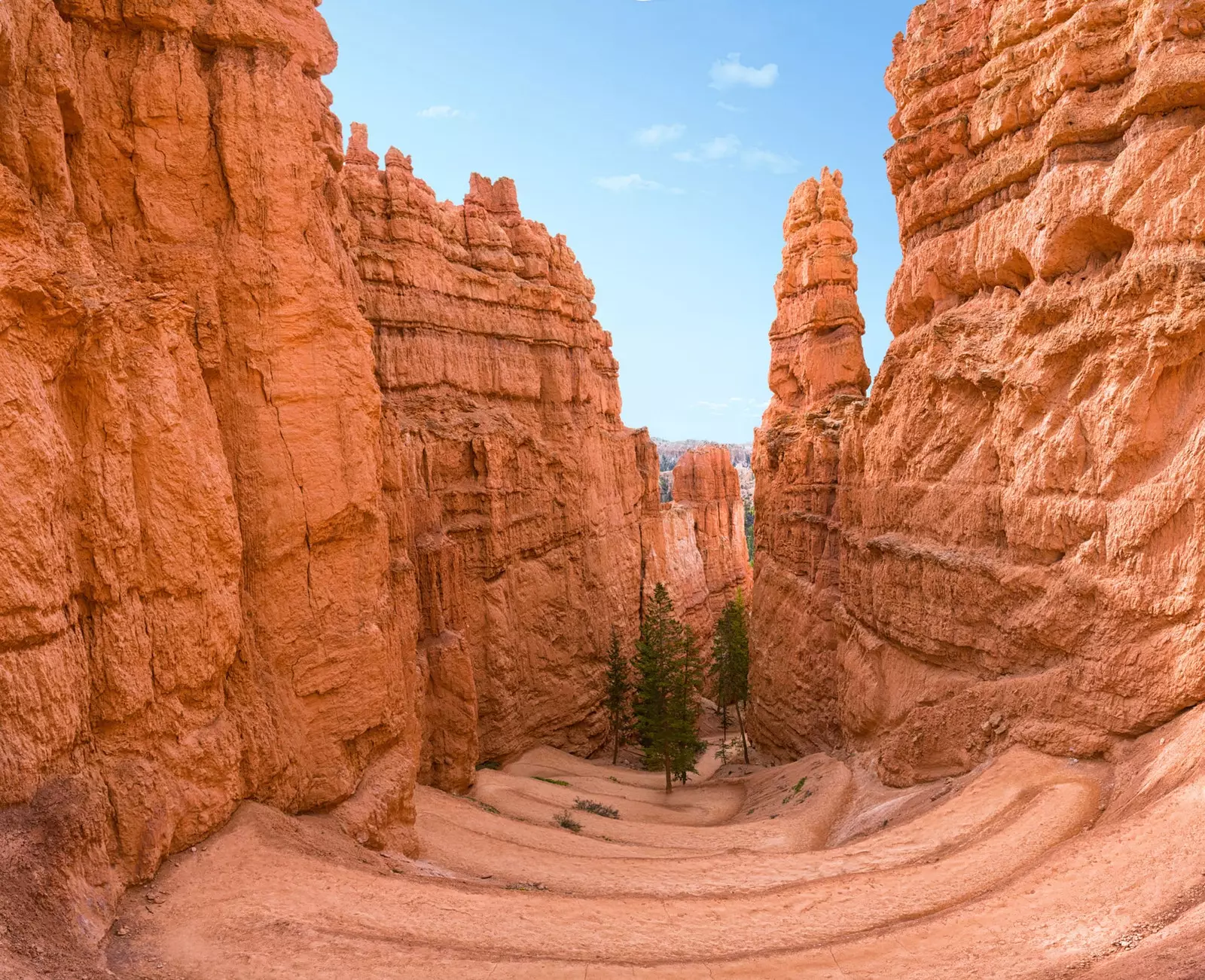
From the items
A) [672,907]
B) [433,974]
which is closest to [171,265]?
[433,974]

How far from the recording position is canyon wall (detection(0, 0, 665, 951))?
30.4 feet

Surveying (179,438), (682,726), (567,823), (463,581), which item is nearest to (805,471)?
(682,726)

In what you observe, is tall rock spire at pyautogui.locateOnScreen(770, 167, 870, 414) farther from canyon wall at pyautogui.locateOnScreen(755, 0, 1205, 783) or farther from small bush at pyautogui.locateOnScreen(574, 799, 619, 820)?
small bush at pyautogui.locateOnScreen(574, 799, 619, 820)

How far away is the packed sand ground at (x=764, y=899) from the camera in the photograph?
9.19m

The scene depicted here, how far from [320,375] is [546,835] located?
44.7ft

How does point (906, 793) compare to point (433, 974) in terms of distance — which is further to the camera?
point (906, 793)

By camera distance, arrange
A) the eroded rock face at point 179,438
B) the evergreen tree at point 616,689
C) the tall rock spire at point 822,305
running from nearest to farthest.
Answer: the eroded rock face at point 179,438 < the tall rock spire at point 822,305 < the evergreen tree at point 616,689

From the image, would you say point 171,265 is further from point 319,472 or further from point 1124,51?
point 1124,51

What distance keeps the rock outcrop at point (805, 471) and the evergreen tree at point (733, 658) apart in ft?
27.1

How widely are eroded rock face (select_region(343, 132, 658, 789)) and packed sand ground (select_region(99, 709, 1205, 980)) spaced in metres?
10.9

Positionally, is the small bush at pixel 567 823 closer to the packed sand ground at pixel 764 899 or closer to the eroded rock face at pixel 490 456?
the eroded rock face at pixel 490 456

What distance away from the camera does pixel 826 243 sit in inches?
1555

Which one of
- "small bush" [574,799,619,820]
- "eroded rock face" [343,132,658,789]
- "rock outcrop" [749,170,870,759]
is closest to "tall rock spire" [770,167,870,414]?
"rock outcrop" [749,170,870,759]

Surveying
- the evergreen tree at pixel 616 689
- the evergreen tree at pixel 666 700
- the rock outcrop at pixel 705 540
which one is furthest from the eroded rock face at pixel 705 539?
the evergreen tree at pixel 666 700
